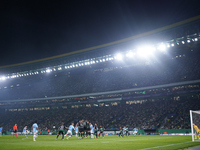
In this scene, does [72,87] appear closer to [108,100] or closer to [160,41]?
[108,100]

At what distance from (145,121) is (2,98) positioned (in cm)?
5553

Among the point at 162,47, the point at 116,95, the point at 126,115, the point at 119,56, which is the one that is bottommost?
the point at 126,115

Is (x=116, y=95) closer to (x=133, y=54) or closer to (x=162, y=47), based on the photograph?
(x=133, y=54)

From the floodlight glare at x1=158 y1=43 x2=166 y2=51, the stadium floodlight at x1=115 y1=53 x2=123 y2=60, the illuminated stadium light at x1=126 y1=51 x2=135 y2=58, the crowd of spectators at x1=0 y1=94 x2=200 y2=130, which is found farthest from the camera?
the stadium floodlight at x1=115 y1=53 x2=123 y2=60

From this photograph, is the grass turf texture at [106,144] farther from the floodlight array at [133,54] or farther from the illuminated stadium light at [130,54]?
the illuminated stadium light at [130,54]

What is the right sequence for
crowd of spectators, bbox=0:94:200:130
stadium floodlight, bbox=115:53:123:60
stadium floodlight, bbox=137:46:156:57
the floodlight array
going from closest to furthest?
1. the floodlight array
2. stadium floodlight, bbox=137:46:156:57
3. crowd of spectators, bbox=0:94:200:130
4. stadium floodlight, bbox=115:53:123:60

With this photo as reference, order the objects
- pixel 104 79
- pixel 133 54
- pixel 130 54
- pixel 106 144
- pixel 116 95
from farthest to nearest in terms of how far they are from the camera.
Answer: pixel 104 79 < pixel 116 95 < pixel 130 54 < pixel 133 54 < pixel 106 144

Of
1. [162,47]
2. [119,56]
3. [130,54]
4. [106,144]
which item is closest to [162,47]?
[162,47]

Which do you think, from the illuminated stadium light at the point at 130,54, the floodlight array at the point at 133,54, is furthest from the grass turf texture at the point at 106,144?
the illuminated stadium light at the point at 130,54

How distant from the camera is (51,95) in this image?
225 feet

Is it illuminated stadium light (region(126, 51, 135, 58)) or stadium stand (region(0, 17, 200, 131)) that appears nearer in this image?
illuminated stadium light (region(126, 51, 135, 58))

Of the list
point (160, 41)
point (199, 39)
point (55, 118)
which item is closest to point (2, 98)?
point (55, 118)

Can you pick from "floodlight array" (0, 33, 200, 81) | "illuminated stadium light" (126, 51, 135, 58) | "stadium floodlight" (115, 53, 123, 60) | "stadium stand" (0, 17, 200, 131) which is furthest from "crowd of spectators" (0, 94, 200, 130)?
"stadium floodlight" (115, 53, 123, 60)

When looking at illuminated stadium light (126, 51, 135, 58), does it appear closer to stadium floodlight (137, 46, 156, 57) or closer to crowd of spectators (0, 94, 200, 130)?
stadium floodlight (137, 46, 156, 57)
